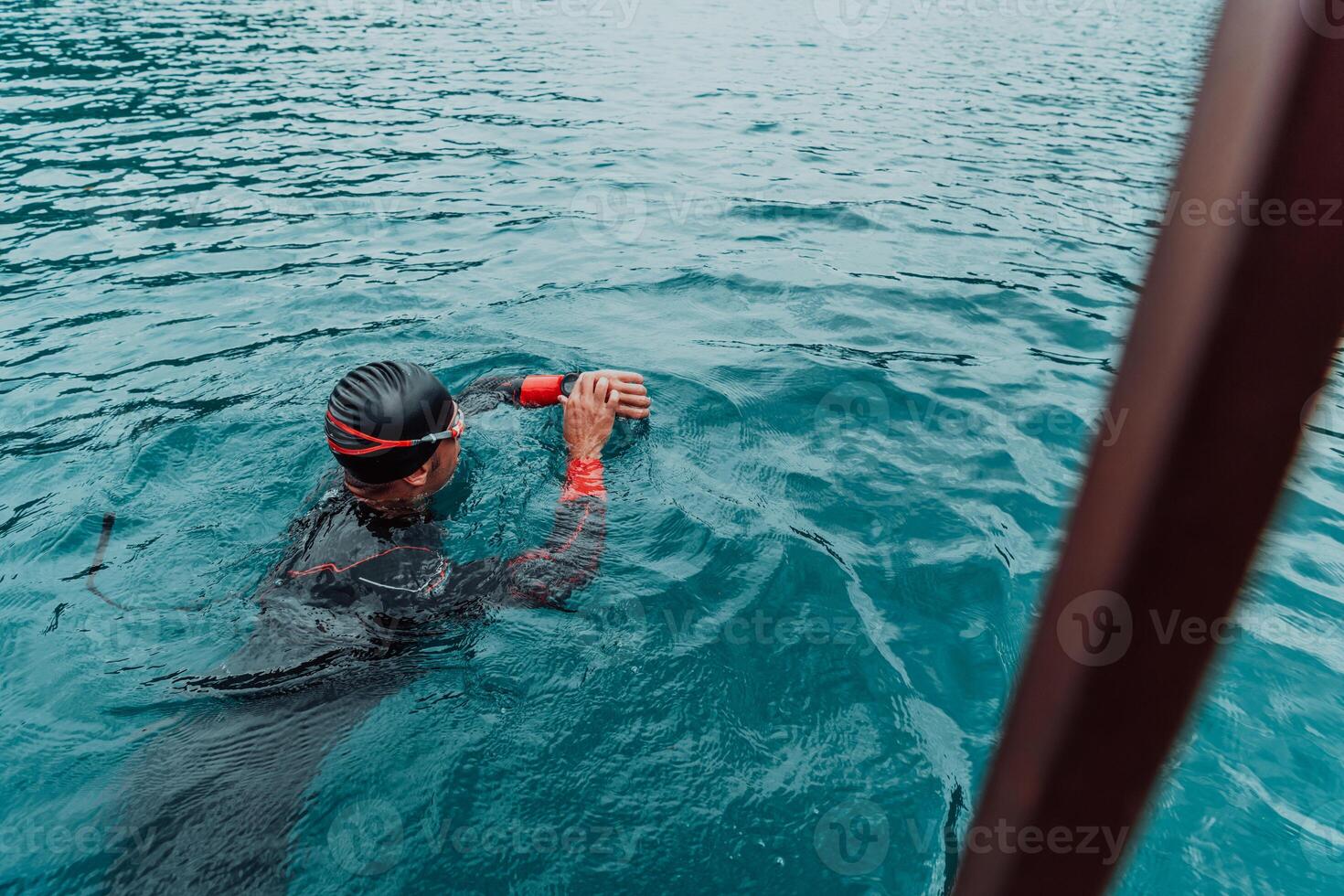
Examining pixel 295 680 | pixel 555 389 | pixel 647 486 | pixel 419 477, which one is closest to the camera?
pixel 295 680

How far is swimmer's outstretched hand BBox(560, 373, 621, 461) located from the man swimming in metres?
0.55

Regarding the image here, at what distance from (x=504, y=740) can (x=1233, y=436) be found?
3.54 metres

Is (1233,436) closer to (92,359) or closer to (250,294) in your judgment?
(92,359)

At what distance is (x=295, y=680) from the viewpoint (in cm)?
370

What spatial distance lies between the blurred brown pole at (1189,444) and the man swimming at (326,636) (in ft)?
10.8

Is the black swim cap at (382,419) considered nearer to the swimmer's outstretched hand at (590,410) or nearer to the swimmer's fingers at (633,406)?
the swimmer's outstretched hand at (590,410)

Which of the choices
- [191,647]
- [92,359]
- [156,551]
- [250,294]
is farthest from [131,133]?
[191,647]

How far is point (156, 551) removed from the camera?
4.73 meters

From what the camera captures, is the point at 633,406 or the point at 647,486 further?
the point at 647,486

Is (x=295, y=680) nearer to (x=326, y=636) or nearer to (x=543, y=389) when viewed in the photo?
(x=326, y=636)

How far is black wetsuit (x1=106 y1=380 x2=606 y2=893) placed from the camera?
314cm

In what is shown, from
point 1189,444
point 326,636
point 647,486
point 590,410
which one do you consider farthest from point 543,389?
point 1189,444

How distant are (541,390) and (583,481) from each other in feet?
2.32

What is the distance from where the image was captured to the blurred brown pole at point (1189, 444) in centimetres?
51
